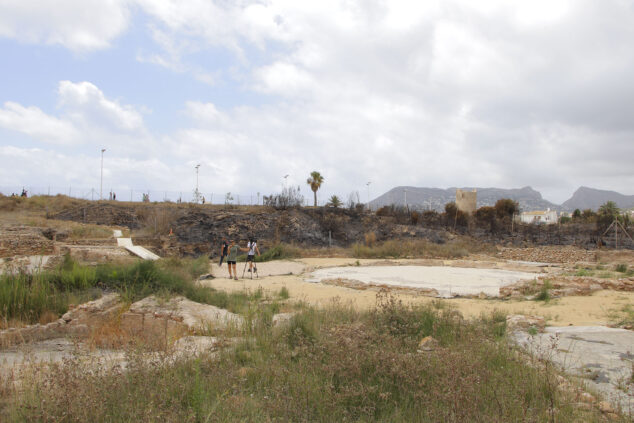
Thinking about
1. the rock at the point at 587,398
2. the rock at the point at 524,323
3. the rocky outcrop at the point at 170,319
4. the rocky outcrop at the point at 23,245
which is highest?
the rocky outcrop at the point at 23,245

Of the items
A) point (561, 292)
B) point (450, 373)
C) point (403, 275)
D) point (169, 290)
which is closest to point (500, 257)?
point (403, 275)

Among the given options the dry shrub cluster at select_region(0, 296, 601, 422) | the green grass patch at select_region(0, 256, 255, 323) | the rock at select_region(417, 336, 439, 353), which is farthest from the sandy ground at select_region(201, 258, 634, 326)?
the dry shrub cluster at select_region(0, 296, 601, 422)

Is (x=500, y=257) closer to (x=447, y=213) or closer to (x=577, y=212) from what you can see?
(x=447, y=213)

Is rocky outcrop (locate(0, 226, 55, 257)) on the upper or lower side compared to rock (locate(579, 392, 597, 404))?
upper

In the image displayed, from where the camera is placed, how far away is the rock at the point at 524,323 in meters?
7.09

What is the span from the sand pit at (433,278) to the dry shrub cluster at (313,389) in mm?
8407

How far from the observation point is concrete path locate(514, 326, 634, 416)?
13.9ft

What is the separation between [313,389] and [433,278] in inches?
551

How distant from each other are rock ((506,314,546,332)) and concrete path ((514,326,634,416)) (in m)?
0.16

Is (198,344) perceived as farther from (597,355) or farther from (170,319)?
(597,355)

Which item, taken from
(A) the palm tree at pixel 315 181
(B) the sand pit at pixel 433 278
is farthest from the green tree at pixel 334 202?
(B) the sand pit at pixel 433 278

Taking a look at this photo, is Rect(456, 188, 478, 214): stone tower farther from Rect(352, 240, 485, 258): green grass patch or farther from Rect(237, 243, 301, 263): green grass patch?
Rect(237, 243, 301, 263): green grass patch

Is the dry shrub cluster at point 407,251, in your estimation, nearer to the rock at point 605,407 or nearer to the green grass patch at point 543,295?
the green grass patch at point 543,295

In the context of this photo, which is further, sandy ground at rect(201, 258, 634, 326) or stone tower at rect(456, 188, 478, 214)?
stone tower at rect(456, 188, 478, 214)
